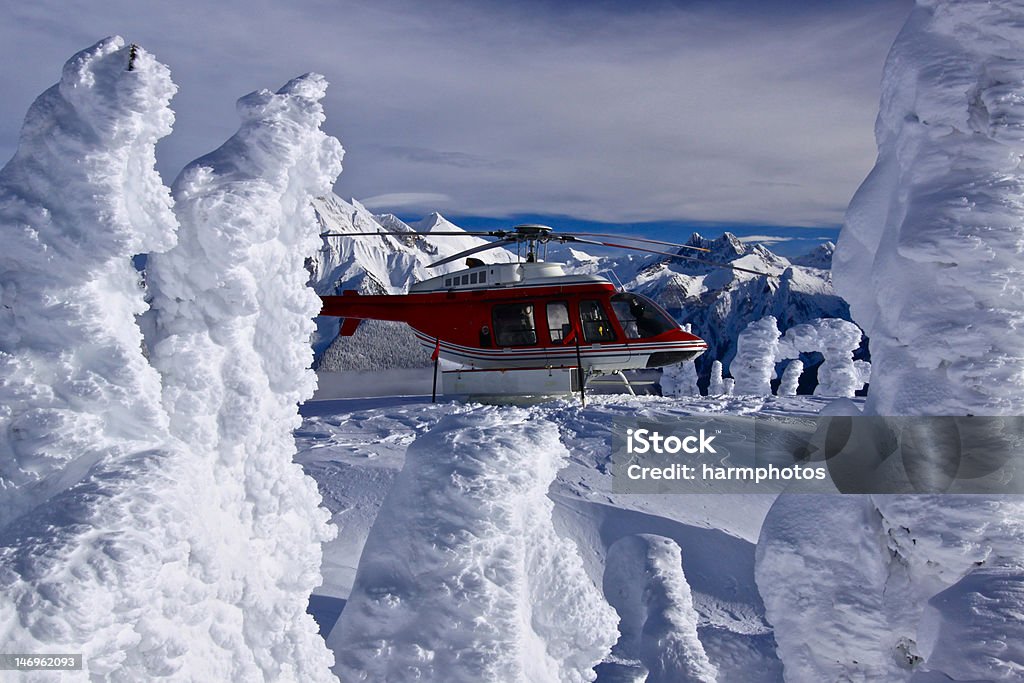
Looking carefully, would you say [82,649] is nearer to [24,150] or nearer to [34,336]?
[34,336]

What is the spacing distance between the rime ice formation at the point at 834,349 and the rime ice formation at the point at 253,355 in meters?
13.8

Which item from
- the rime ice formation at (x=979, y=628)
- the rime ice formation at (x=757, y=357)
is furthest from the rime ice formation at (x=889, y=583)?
the rime ice formation at (x=757, y=357)

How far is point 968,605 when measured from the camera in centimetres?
300

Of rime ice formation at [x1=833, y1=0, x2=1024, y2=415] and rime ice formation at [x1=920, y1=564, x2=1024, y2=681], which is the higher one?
rime ice formation at [x1=833, y1=0, x2=1024, y2=415]

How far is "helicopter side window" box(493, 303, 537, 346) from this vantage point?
1284 cm

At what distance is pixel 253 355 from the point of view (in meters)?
2.76

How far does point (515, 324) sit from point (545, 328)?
581 millimetres

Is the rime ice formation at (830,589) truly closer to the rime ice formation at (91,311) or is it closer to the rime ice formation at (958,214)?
the rime ice formation at (958,214)

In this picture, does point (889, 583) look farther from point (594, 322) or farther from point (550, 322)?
point (550, 322)

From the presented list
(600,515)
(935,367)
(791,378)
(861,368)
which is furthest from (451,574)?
(791,378)

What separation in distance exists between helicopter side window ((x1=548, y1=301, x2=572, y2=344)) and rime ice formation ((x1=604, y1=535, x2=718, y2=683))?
6807 mm

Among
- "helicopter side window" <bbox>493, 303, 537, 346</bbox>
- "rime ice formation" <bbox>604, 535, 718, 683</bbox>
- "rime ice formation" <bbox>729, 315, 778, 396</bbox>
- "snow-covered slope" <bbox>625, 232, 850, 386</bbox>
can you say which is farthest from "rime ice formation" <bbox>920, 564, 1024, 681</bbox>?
"snow-covered slope" <bbox>625, 232, 850, 386</bbox>

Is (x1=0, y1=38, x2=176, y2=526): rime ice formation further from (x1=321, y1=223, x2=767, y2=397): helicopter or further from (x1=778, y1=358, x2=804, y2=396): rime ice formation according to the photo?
(x1=778, y1=358, x2=804, y2=396): rime ice formation

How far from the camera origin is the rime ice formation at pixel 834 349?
48.2ft
